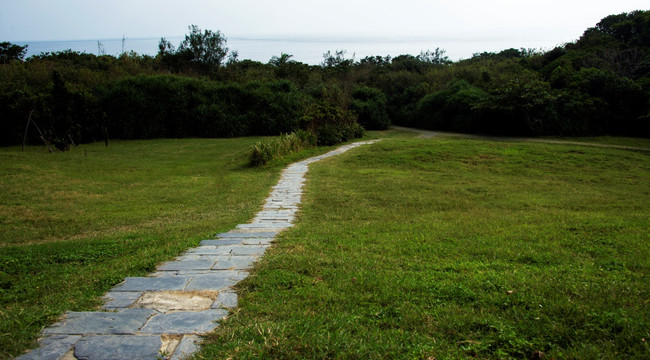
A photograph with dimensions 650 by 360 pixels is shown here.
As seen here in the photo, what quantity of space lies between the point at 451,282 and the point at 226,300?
1804 millimetres

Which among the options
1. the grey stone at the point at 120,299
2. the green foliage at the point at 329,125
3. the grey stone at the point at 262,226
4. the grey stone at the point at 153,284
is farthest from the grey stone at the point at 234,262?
the green foliage at the point at 329,125

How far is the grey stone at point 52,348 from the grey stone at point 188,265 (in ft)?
4.77

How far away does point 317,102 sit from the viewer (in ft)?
76.4

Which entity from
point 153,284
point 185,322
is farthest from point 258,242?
point 185,322

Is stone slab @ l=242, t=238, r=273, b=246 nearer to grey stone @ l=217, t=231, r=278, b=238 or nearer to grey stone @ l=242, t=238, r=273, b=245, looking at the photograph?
grey stone @ l=242, t=238, r=273, b=245

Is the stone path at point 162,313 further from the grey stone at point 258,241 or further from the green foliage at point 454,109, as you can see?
the green foliage at point 454,109

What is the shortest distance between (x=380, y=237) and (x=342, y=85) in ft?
90.5

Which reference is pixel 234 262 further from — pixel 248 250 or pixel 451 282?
pixel 451 282

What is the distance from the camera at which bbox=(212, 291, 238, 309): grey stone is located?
2771 mm

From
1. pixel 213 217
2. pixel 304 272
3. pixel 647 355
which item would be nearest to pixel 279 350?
pixel 304 272

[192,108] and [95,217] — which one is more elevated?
[192,108]

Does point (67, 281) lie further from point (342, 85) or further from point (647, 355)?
point (342, 85)

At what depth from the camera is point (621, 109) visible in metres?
19.0

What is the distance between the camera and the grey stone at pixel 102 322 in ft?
7.66
